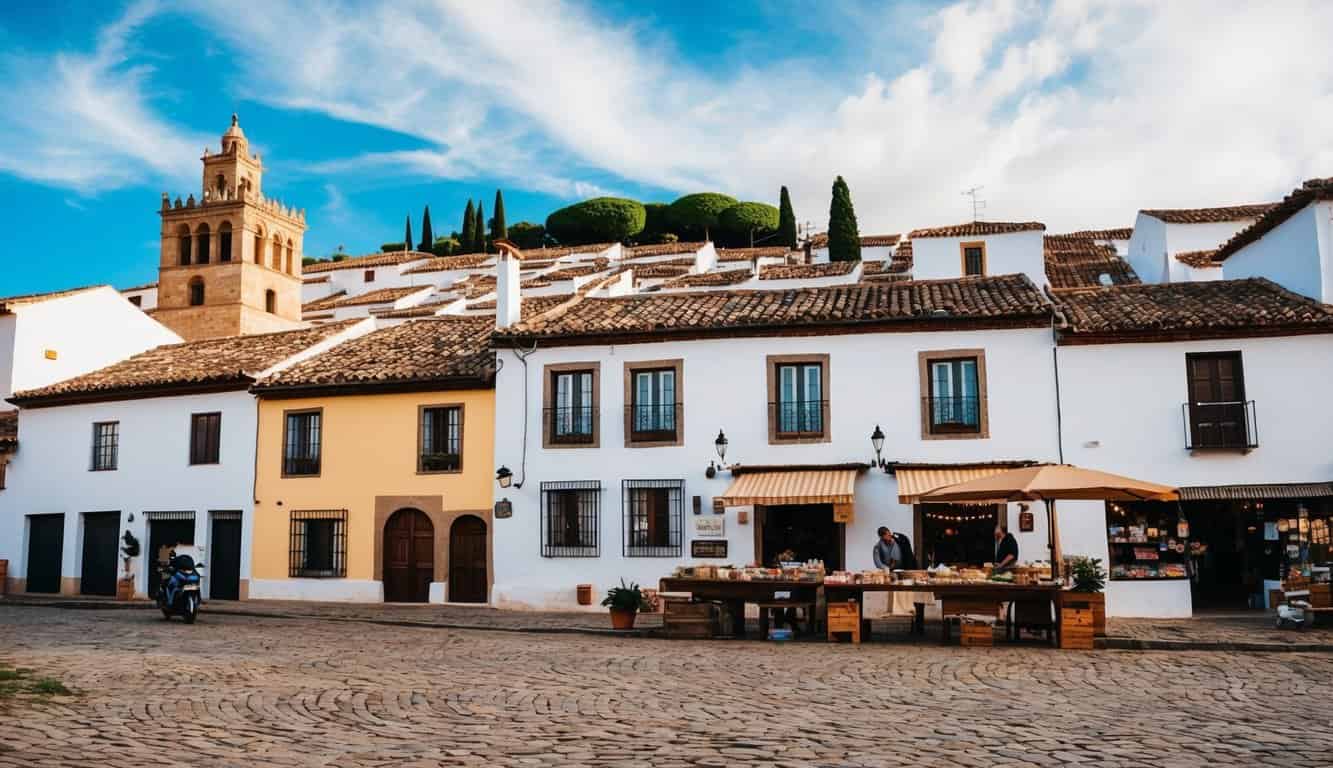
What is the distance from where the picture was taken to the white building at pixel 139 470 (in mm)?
25266

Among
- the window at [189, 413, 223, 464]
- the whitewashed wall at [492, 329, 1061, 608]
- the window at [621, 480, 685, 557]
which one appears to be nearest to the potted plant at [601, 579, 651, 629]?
the whitewashed wall at [492, 329, 1061, 608]

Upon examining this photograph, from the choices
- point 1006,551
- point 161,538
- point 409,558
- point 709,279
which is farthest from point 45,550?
point 709,279

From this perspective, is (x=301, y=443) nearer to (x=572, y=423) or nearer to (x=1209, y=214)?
(x=572, y=423)

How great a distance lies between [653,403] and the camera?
22.2 metres

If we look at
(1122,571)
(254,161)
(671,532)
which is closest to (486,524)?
(671,532)

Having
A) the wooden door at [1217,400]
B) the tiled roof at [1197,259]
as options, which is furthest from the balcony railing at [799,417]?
the tiled roof at [1197,259]

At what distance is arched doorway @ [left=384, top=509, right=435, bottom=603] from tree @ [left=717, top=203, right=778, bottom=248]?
71.0m

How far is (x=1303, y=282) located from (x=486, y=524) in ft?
52.7

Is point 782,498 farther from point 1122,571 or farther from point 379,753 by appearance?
point 379,753

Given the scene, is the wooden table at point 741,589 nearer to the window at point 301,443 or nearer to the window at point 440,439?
the window at point 440,439

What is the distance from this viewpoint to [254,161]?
6281cm

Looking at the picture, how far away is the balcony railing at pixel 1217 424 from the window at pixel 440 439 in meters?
13.5

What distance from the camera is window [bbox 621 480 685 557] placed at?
71.2ft

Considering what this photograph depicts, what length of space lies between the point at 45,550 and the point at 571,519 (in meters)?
13.9
